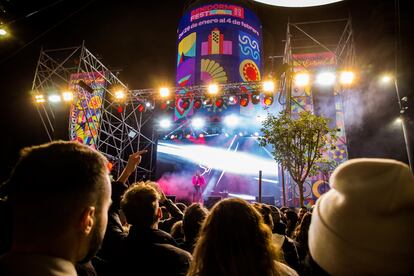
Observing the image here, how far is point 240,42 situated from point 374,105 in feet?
38.7

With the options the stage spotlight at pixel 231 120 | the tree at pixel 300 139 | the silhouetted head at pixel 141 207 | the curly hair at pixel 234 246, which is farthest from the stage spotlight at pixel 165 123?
the curly hair at pixel 234 246

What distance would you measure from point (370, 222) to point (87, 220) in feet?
3.64

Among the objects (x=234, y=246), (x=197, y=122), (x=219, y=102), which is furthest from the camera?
(x=197, y=122)

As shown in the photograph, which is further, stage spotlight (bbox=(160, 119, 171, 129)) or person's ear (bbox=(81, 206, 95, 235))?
stage spotlight (bbox=(160, 119, 171, 129))

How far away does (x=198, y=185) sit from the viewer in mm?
18906

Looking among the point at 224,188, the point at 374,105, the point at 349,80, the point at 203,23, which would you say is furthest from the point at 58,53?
the point at 374,105

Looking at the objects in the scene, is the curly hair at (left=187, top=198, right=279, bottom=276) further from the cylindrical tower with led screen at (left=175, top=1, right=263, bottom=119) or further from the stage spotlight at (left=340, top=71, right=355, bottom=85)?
the cylindrical tower with led screen at (left=175, top=1, right=263, bottom=119)

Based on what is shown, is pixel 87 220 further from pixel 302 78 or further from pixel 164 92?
pixel 164 92

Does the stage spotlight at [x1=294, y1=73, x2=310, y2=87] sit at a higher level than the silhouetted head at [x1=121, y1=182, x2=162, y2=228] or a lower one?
higher

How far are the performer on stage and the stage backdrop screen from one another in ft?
1.37

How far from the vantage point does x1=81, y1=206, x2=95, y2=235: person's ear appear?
1203 millimetres

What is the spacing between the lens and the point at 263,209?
3695 millimetres

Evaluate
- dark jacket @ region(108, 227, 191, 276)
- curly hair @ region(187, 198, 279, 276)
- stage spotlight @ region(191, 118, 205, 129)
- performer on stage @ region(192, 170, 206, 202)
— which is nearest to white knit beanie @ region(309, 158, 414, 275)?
curly hair @ region(187, 198, 279, 276)

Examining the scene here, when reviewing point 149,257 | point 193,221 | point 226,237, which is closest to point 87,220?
point 226,237
